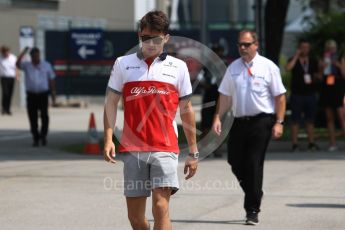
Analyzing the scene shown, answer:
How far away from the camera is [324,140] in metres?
20.1

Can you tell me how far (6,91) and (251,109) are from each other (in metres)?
20.4

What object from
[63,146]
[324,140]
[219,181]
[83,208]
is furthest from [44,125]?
[83,208]

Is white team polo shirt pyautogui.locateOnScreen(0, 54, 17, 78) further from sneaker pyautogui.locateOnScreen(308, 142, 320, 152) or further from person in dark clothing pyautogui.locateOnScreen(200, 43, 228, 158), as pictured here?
person in dark clothing pyautogui.locateOnScreen(200, 43, 228, 158)

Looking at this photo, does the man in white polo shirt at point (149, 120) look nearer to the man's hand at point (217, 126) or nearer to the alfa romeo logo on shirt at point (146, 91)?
the alfa romeo logo on shirt at point (146, 91)

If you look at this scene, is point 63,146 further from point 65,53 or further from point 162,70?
point 65,53

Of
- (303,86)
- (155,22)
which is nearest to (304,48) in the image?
(303,86)

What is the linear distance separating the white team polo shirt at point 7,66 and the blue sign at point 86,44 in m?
4.57

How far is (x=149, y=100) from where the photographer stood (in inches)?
291

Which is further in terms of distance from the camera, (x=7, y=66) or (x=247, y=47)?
(x=7, y=66)

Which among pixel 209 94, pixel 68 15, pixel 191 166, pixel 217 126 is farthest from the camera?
pixel 68 15

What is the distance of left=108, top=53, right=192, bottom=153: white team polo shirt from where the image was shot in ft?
24.3

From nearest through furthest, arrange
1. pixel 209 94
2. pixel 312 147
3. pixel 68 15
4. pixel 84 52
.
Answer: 1. pixel 209 94
2. pixel 312 147
3. pixel 84 52
4. pixel 68 15

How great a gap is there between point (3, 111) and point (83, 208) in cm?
1941

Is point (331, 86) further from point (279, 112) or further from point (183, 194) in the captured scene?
point (279, 112)
